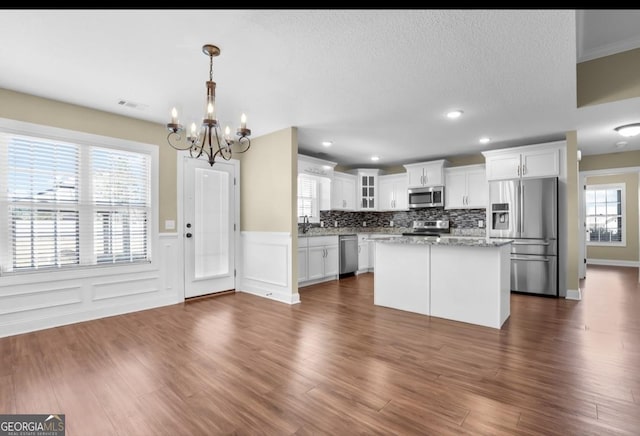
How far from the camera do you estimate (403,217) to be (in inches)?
299

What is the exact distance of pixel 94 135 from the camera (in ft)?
12.4

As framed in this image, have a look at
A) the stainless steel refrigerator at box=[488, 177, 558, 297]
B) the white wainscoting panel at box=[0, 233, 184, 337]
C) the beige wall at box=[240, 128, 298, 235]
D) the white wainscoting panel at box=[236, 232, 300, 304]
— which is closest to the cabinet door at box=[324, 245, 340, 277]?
the white wainscoting panel at box=[236, 232, 300, 304]

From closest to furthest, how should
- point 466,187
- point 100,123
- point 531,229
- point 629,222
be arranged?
1. point 100,123
2. point 531,229
3. point 466,187
4. point 629,222

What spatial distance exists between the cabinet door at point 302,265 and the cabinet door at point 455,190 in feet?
10.6

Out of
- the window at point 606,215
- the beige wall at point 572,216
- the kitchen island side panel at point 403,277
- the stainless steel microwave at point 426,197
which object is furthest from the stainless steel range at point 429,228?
the window at point 606,215

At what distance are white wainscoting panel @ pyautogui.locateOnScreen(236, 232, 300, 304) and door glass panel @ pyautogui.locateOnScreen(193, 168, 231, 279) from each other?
0.33 m

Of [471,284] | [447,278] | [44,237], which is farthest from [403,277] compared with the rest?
[44,237]

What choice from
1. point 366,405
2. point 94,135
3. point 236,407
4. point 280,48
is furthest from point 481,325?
point 94,135

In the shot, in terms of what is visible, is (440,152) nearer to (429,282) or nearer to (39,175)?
(429,282)

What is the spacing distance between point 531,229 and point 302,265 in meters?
3.81

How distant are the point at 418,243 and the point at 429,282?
1.62 feet

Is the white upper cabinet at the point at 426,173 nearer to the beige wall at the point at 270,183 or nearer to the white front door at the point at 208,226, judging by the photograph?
the beige wall at the point at 270,183

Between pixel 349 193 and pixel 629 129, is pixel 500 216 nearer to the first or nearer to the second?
pixel 629 129

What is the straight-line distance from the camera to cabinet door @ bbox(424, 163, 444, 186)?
258 inches
